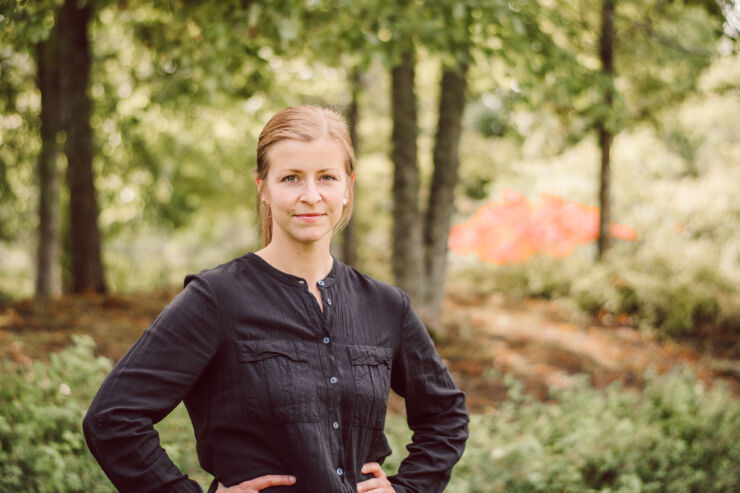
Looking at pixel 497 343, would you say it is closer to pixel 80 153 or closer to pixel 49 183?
pixel 80 153

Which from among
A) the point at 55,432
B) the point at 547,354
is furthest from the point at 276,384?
the point at 547,354

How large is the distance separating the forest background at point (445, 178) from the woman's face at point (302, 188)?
1.20m

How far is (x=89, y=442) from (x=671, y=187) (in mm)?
14733

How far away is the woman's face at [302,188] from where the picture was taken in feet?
5.88

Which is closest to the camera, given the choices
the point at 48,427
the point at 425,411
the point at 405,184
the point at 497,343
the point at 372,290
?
the point at 372,290

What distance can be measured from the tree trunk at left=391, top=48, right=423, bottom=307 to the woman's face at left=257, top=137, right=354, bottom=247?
530cm

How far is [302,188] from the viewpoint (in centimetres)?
180

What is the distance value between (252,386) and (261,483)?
25cm

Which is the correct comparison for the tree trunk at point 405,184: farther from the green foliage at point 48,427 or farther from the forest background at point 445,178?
the green foliage at point 48,427

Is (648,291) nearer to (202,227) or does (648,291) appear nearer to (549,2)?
(549,2)

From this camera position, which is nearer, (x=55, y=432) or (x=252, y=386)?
(x=252, y=386)

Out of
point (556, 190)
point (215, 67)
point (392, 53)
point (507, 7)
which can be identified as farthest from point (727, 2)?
point (556, 190)

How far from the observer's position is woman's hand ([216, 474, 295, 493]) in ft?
5.47

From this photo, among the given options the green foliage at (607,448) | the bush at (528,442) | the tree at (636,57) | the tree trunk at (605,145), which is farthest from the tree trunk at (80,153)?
the tree trunk at (605,145)
